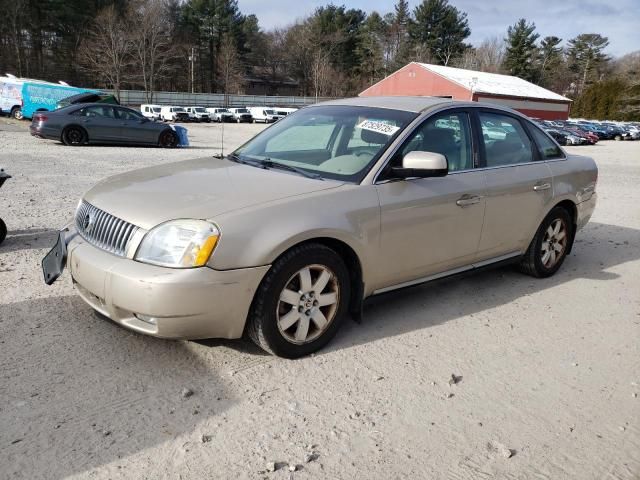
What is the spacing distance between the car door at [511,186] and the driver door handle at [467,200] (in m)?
0.15

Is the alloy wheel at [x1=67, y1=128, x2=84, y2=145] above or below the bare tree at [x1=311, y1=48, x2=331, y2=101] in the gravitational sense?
below

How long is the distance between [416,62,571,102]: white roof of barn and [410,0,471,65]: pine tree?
23438 millimetres

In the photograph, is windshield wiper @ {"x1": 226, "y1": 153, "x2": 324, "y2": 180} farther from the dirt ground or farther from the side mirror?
the dirt ground

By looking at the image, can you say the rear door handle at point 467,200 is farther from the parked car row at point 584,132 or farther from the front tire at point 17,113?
the front tire at point 17,113

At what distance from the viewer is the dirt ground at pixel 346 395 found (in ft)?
8.27

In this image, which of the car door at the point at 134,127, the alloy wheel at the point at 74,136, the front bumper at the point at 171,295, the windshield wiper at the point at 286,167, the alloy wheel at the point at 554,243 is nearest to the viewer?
the front bumper at the point at 171,295

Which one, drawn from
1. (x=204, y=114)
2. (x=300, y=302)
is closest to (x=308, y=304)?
(x=300, y=302)

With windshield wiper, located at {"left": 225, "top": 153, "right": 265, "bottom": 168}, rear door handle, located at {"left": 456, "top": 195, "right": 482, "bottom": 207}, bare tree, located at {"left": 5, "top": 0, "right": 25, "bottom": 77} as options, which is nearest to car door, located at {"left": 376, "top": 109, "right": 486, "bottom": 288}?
rear door handle, located at {"left": 456, "top": 195, "right": 482, "bottom": 207}

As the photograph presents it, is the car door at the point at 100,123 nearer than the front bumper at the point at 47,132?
No

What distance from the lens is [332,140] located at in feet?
14.0

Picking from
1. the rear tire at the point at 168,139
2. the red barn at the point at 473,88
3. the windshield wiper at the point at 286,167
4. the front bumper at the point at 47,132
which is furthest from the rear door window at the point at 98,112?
the red barn at the point at 473,88

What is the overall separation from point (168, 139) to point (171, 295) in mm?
16926

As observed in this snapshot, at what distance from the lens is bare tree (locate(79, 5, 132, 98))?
5406 centimetres

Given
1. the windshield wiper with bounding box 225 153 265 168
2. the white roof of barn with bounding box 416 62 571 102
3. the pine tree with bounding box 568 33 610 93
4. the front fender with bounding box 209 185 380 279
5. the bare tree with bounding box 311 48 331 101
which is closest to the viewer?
the front fender with bounding box 209 185 380 279
